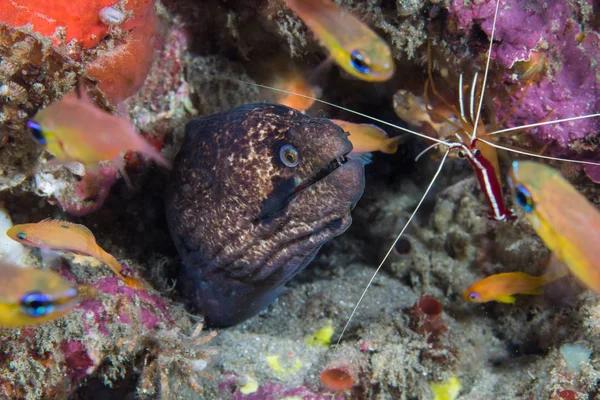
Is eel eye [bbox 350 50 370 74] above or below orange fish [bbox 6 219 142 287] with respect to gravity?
above

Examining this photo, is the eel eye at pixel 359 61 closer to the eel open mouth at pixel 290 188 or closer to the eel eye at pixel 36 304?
the eel open mouth at pixel 290 188

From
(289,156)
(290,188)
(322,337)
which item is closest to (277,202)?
(290,188)

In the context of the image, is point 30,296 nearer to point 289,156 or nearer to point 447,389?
point 289,156

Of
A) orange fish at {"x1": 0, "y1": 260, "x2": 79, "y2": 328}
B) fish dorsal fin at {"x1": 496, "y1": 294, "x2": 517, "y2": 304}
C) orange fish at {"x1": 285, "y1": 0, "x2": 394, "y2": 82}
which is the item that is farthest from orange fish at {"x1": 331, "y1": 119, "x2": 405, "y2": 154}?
orange fish at {"x1": 0, "y1": 260, "x2": 79, "y2": 328}

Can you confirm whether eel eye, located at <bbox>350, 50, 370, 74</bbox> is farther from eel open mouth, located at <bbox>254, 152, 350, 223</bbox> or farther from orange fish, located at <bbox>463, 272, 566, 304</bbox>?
orange fish, located at <bbox>463, 272, 566, 304</bbox>

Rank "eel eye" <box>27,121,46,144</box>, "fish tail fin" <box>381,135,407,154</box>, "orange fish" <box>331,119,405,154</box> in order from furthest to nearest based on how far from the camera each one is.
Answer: "fish tail fin" <box>381,135,407,154</box>, "orange fish" <box>331,119,405,154</box>, "eel eye" <box>27,121,46,144</box>

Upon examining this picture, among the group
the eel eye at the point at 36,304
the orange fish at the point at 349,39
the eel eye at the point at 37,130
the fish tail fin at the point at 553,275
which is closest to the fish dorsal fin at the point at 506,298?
the fish tail fin at the point at 553,275

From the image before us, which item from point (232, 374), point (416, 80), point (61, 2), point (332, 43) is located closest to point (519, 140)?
point (416, 80)

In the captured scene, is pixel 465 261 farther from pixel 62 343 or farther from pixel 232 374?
pixel 62 343
